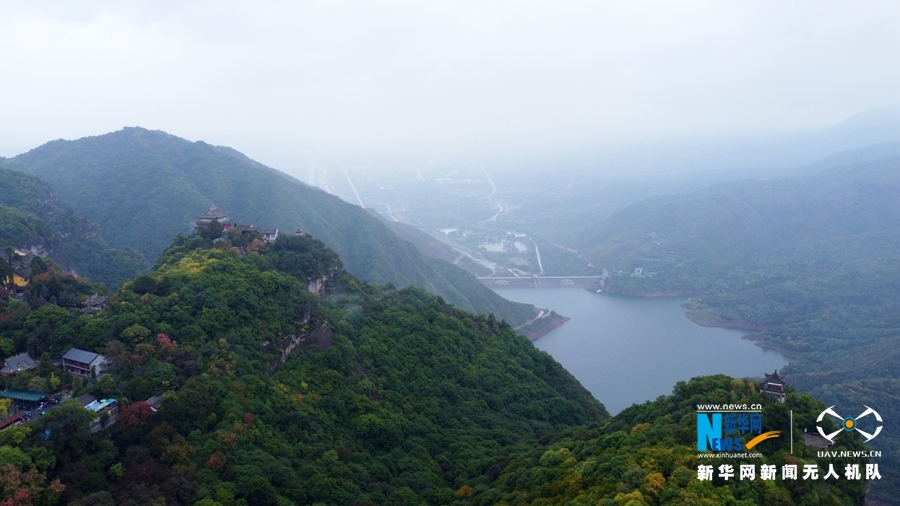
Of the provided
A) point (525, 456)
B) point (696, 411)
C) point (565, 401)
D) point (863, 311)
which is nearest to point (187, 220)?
point (565, 401)

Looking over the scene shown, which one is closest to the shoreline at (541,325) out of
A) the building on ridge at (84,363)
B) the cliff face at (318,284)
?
the cliff face at (318,284)

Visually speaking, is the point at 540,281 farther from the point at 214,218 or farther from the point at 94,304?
the point at 94,304

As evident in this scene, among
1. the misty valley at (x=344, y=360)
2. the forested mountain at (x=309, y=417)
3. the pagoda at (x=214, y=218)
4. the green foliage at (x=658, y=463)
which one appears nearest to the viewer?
the green foliage at (x=658, y=463)

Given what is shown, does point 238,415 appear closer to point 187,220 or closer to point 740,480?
point 740,480

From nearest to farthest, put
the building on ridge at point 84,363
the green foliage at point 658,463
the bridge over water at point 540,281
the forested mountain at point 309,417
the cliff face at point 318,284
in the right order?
1. the green foliage at point 658,463
2. the forested mountain at point 309,417
3. the building on ridge at point 84,363
4. the cliff face at point 318,284
5. the bridge over water at point 540,281

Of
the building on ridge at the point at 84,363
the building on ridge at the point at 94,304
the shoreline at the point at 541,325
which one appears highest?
the building on ridge at the point at 94,304

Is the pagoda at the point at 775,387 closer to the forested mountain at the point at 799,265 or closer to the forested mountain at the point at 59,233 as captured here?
the forested mountain at the point at 799,265

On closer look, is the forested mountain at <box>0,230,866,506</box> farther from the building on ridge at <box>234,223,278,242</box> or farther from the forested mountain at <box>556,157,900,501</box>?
the forested mountain at <box>556,157,900,501</box>
